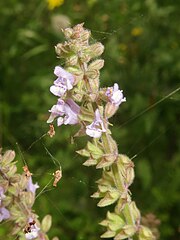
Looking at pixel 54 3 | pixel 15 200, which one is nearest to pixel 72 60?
pixel 15 200

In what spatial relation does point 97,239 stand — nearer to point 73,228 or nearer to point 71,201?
point 73,228

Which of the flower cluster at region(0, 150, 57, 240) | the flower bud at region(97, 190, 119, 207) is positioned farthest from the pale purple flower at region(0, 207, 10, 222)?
the flower bud at region(97, 190, 119, 207)

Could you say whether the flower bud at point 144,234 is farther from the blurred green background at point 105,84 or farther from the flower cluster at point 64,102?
the blurred green background at point 105,84

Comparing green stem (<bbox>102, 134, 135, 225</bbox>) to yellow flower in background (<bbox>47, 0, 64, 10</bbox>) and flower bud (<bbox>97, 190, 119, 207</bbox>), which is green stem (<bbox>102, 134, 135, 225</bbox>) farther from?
yellow flower in background (<bbox>47, 0, 64, 10</bbox>)

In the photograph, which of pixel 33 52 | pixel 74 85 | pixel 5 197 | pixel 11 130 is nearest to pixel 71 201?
pixel 11 130

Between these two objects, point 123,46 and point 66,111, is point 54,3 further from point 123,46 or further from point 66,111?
point 66,111

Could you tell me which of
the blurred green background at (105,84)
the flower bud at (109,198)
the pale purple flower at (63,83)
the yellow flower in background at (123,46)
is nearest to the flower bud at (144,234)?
the flower bud at (109,198)
